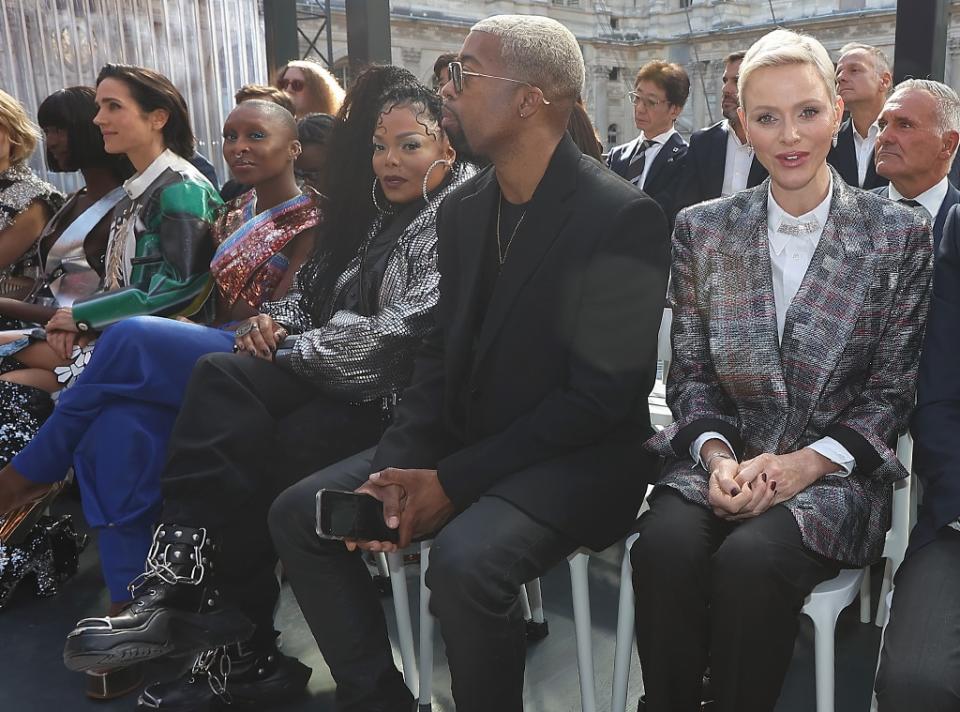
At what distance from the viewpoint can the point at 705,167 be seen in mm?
4562

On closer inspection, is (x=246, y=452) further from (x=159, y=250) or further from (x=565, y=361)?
(x=159, y=250)

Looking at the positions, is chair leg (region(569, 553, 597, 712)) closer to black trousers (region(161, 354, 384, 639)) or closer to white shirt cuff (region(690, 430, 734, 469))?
white shirt cuff (region(690, 430, 734, 469))

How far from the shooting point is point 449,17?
42250 mm

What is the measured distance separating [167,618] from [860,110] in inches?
130

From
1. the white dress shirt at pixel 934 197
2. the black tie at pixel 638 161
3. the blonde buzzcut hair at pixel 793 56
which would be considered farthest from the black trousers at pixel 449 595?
the black tie at pixel 638 161

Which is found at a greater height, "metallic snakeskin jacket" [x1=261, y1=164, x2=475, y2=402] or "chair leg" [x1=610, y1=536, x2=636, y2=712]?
"metallic snakeskin jacket" [x1=261, y1=164, x2=475, y2=402]

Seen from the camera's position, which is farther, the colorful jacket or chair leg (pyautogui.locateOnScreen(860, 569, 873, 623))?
the colorful jacket

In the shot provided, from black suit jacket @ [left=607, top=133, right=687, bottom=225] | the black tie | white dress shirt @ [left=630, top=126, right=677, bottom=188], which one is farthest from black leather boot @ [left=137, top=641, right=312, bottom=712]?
the black tie

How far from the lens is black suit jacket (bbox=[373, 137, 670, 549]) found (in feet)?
6.02

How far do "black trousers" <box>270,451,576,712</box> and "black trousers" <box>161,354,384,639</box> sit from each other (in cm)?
21

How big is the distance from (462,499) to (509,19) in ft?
3.35

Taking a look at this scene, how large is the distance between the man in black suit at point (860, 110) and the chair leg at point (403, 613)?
242cm

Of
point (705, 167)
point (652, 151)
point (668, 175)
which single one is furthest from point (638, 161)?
point (705, 167)

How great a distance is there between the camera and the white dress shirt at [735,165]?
439cm
